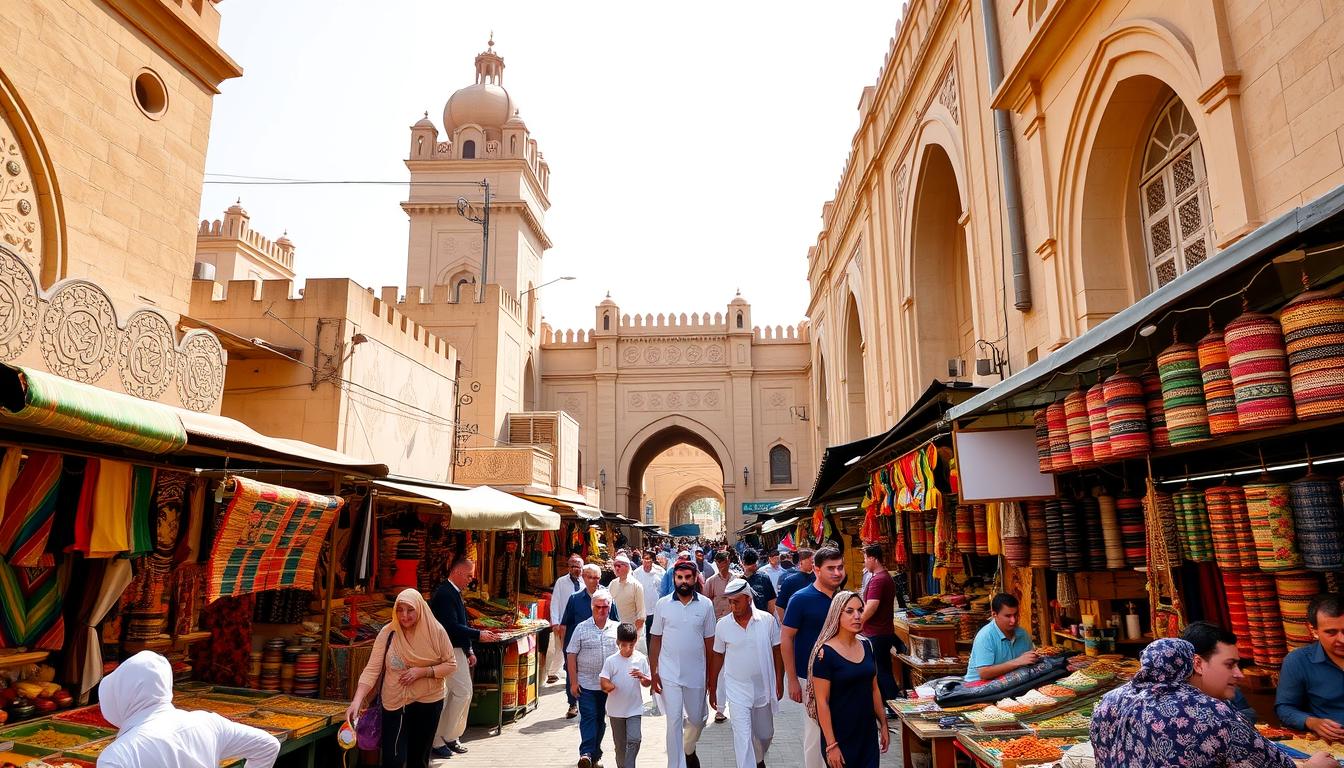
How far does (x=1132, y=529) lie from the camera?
4.22 metres

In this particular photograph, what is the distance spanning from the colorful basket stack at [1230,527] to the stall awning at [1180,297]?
28.6 inches

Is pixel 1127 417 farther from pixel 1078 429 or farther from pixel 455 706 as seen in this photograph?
pixel 455 706

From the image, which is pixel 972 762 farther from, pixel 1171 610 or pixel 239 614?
pixel 239 614

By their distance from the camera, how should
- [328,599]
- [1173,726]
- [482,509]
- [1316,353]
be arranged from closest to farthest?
[1173,726] < [1316,353] < [328,599] < [482,509]

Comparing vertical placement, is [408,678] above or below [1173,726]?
below

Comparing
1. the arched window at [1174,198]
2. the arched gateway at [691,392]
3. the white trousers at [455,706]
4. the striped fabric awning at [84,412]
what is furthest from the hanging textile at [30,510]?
the arched gateway at [691,392]

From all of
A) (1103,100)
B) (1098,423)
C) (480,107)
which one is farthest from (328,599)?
(480,107)

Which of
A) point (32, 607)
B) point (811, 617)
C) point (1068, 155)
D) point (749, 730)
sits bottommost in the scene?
point (749, 730)

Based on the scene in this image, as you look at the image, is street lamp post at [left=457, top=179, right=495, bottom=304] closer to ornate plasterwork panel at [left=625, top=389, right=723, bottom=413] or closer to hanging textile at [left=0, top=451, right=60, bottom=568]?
ornate plasterwork panel at [left=625, top=389, right=723, bottom=413]

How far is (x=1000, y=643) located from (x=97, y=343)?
21.7 ft

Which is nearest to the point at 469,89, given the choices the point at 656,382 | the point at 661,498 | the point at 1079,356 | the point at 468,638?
the point at 656,382

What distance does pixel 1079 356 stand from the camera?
10.8 ft

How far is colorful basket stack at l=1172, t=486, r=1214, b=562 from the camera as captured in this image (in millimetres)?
3578

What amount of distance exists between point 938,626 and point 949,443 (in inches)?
62.3
